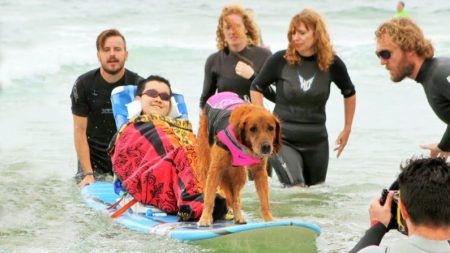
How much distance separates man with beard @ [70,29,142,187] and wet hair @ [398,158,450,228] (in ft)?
18.5

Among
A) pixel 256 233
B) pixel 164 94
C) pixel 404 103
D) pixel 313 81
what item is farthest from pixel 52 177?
pixel 404 103

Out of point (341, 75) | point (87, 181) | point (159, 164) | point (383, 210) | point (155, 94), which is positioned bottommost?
point (87, 181)

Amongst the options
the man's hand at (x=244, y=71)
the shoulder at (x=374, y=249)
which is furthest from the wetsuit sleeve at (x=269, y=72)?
the shoulder at (x=374, y=249)

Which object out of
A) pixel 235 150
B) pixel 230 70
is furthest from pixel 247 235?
pixel 230 70

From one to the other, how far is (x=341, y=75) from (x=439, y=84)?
2.03 meters

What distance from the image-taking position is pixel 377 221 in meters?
3.79

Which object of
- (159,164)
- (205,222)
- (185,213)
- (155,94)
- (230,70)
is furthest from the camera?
(230,70)

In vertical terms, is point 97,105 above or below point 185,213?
above

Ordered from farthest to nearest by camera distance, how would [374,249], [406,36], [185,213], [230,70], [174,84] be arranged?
[174,84] < [230,70] < [185,213] < [406,36] < [374,249]

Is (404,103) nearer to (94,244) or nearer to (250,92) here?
(250,92)

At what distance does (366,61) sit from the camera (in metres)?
22.6

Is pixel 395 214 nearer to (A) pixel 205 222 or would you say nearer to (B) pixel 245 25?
(A) pixel 205 222

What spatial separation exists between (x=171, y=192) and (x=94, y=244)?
0.73m

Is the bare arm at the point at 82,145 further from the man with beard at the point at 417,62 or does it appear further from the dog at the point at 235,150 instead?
the man with beard at the point at 417,62
